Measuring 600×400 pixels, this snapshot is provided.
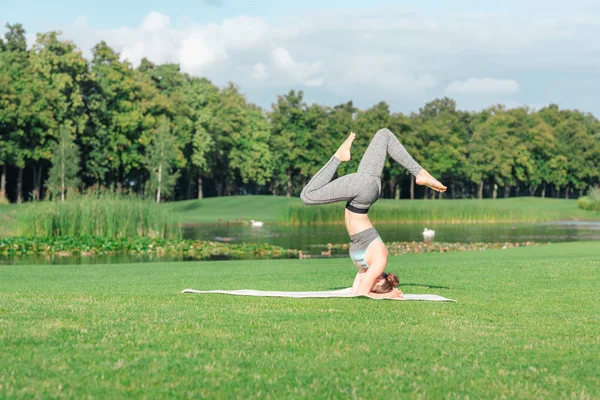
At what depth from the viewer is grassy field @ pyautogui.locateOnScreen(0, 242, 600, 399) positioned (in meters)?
5.76

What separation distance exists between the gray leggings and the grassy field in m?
1.25

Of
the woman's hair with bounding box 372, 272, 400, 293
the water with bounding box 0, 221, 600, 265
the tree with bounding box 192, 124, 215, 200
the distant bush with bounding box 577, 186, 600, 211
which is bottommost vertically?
the woman's hair with bounding box 372, 272, 400, 293

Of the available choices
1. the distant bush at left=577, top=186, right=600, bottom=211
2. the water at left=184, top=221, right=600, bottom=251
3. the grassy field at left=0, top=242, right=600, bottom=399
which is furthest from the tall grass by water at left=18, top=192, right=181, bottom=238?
the distant bush at left=577, top=186, right=600, bottom=211

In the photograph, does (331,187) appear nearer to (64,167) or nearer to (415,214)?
(415,214)

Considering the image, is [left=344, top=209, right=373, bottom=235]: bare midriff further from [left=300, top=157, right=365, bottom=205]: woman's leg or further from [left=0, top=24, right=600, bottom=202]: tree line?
[left=0, top=24, right=600, bottom=202]: tree line

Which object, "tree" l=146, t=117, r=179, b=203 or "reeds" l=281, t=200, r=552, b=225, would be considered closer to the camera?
"reeds" l=281, t=200, r=552, b=225

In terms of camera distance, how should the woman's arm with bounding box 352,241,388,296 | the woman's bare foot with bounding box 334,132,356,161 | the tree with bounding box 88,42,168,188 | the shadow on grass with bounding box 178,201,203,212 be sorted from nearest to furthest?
the woman's arm with bounding box 352,241,388,296 < the woman's bare foot with bounding box 334,132,356,161 < the shadow on grass with bounding box 178,201,203,212 < the tree with bounding box 88,42,168,188

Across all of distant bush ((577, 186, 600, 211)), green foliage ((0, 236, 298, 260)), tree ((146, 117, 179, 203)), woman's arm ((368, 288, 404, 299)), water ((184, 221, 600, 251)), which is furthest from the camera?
distant bush ((577, 186, 600, 211))

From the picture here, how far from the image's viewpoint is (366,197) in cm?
1012

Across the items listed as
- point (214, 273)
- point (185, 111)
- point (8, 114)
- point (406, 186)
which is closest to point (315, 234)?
point (214, 273)

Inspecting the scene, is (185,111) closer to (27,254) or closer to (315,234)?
(315,234)

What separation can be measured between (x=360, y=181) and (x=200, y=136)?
6296 centimetres

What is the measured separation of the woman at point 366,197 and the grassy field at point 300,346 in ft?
1.27

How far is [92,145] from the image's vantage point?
211ft
